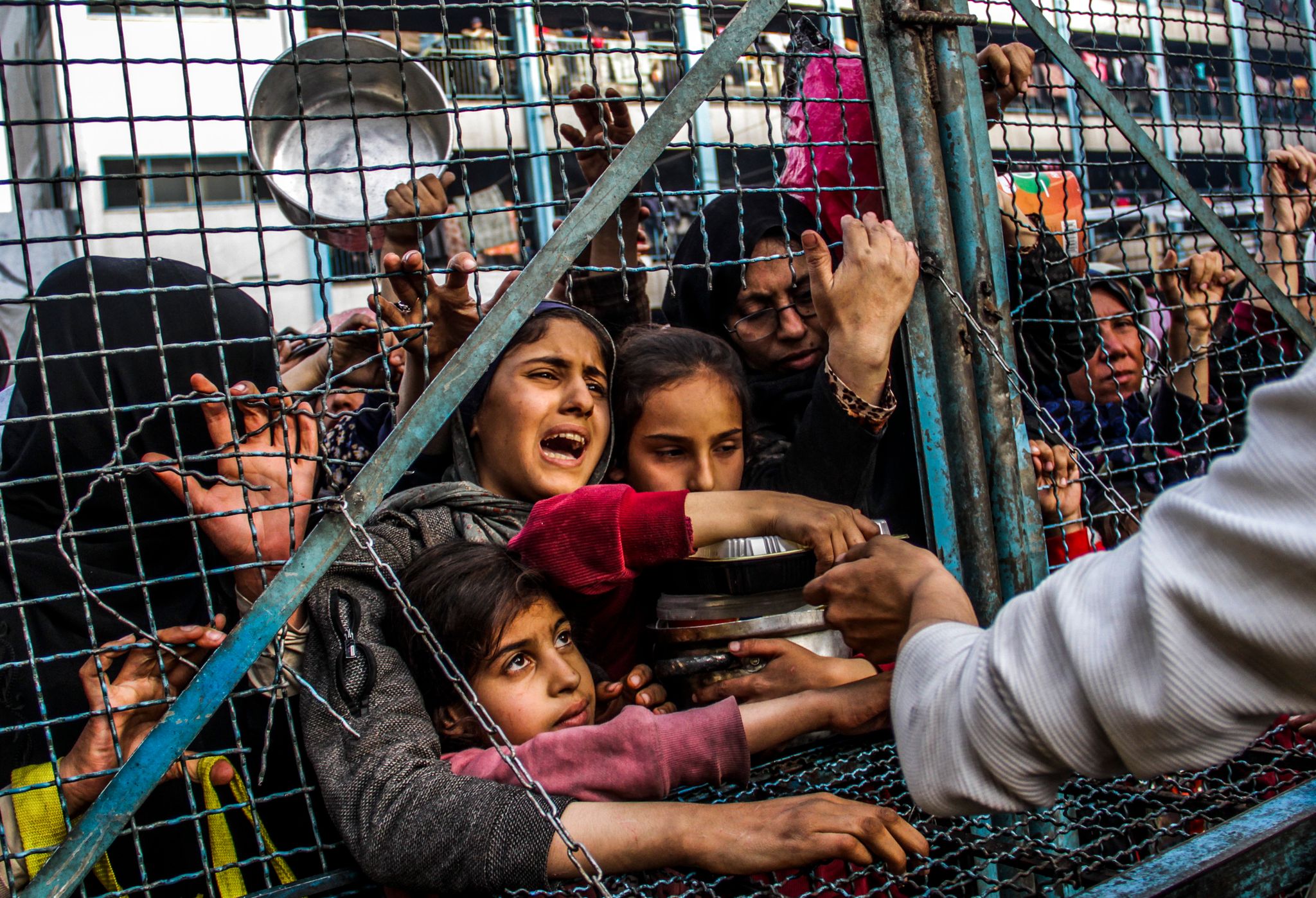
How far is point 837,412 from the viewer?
1858 millimetres

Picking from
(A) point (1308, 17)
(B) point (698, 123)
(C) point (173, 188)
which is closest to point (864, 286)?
(A) point (1308, 17)

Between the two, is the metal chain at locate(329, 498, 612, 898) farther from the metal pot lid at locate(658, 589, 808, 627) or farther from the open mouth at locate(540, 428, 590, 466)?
the open mouth at locate(540, 428, 590, 466)

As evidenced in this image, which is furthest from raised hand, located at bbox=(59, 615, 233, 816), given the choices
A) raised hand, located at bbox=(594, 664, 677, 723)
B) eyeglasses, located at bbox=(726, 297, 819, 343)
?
eyeglasses, located at bbox=(726, 297, 819, 343)

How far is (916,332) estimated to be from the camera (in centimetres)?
175

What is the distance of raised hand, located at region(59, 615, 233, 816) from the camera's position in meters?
1.25

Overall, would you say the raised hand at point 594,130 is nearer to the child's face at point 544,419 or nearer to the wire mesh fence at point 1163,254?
the child's face at point 544,419

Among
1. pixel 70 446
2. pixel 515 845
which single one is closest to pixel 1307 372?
pixel 515 845

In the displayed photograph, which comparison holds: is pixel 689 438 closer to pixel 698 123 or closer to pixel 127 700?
pixel 127 700

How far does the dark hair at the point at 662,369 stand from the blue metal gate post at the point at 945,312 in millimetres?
534

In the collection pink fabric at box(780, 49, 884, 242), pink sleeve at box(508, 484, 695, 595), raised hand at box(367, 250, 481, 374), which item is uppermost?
pink fabric at box(780, 49, 884, 242)

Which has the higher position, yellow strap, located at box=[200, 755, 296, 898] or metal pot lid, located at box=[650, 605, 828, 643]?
metal pot lid, located at box=[650, 605, 828, 643]

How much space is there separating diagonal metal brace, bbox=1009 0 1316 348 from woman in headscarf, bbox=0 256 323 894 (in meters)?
1.60

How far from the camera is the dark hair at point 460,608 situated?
155cm

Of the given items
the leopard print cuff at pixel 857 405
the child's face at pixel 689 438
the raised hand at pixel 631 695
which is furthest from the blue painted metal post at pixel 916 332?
the raised hand at pixel 631 695
